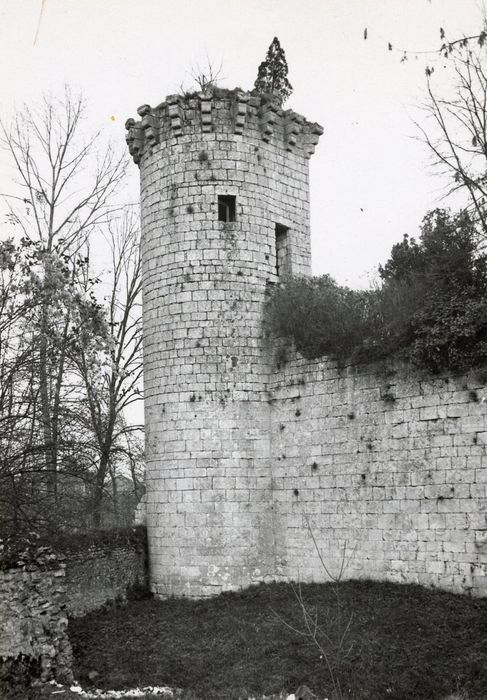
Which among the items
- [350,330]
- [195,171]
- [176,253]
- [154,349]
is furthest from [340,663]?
[195,171]

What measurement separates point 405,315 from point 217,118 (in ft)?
17.5

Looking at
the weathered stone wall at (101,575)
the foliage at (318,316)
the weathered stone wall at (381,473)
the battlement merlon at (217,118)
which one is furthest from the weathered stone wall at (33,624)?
the battlement merlon at (217,118)

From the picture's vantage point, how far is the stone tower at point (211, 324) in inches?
495

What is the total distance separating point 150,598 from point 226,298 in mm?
5498

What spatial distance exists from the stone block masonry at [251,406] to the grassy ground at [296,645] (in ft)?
2.05

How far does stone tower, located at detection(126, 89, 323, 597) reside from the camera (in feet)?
41.2

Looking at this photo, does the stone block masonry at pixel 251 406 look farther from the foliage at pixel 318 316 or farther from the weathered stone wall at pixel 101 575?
the weathered stone wall at pixel 101 575

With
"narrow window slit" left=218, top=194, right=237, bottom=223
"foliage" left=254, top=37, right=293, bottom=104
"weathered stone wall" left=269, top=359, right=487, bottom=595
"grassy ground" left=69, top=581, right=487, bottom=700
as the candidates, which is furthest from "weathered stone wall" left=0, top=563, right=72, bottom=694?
"foliage" left=254, top=37, right=293, bottom=104

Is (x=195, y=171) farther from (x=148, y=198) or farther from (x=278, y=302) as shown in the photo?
(x=278, y=302)

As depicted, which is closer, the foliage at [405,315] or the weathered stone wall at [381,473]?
the weathered stone wall at [381,473]

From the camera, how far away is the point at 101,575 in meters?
12.8

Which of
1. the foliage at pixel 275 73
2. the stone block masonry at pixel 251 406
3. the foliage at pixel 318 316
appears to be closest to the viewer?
the stone block masonry at pixel 251 406

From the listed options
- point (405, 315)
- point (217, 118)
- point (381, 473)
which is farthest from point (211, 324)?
point (381, 473)

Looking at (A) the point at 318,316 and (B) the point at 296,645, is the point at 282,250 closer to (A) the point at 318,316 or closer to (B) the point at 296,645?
(A) the point at 318,316
